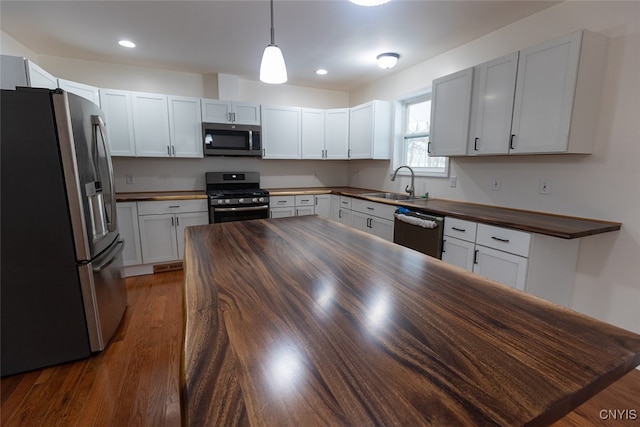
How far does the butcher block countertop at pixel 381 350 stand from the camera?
0.48 meters

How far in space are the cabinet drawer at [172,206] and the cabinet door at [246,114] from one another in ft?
3.88

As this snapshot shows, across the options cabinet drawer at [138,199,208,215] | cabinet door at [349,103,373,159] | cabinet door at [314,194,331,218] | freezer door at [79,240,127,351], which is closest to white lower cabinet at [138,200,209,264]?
cabinet drawer at [138,199,208,215]

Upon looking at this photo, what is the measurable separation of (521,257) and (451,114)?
1.48 metres

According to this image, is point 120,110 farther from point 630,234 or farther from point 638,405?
point 638,405

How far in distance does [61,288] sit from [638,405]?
3460 millimetres

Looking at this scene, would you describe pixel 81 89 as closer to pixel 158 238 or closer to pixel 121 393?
pixel 158 238

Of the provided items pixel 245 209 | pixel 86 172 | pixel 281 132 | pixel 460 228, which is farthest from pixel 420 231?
pixel 86 172

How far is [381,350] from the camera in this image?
0.64 meters

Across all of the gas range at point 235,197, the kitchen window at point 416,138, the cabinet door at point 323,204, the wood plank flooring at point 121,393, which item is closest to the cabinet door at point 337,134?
the cabinet door at point 323,204

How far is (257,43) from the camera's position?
295 centimetres

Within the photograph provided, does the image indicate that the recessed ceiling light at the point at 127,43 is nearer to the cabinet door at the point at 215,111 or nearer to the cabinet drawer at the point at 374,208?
the cabinet door at the point at 215,111

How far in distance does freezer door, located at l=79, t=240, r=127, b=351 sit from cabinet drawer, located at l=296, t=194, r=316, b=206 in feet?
7.29

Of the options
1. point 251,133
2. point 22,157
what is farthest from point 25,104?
point 251,133

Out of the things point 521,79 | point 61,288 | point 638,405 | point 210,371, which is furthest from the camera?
point 521,79
